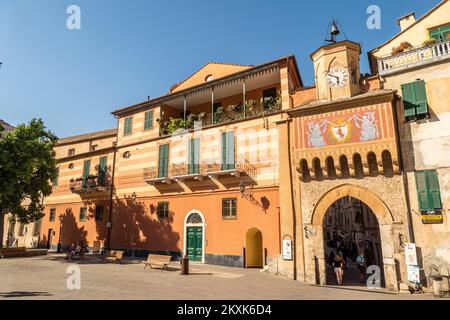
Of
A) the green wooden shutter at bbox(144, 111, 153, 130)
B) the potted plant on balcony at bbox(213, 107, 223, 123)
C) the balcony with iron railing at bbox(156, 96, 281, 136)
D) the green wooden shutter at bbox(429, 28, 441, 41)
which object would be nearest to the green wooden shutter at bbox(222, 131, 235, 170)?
the balcony with iron railing at bbox(156, 96, 281, 136)

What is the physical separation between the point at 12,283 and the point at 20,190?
1265cm

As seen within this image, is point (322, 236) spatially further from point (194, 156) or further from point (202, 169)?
point (194, 156)

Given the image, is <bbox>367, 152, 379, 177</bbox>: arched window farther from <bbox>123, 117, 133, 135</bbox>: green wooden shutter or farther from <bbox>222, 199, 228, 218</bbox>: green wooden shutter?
<bbox>123, 117, 133, 135</bbox>: green wooden shutter

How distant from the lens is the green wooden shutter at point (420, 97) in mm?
13922

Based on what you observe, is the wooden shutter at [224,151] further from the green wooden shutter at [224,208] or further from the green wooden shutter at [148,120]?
the green wooden shutter at [148,120]

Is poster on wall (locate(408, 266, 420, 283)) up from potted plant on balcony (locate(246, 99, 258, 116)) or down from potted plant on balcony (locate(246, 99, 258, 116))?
down

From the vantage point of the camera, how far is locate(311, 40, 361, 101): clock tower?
53.0ft

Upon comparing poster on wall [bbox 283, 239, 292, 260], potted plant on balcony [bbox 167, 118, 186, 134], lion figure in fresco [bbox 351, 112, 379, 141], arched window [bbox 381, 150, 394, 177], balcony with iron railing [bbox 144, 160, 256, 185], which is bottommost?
poster on wall [bbox 283, 239, 292, 260]

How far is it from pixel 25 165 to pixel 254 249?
1753 cm

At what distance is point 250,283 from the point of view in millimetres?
13773

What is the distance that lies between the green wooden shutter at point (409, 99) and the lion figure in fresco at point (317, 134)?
12.3 feet

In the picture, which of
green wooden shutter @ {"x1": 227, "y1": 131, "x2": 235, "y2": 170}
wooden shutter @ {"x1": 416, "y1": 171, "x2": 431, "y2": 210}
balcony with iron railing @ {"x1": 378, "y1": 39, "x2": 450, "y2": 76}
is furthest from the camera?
green wooden shutter @ {"x1": 227, "y1": 131, "x2": 235, "y2": 170}

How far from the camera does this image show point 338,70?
16.5m

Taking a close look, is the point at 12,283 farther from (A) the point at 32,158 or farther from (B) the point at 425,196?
(B) the point at 425,196
